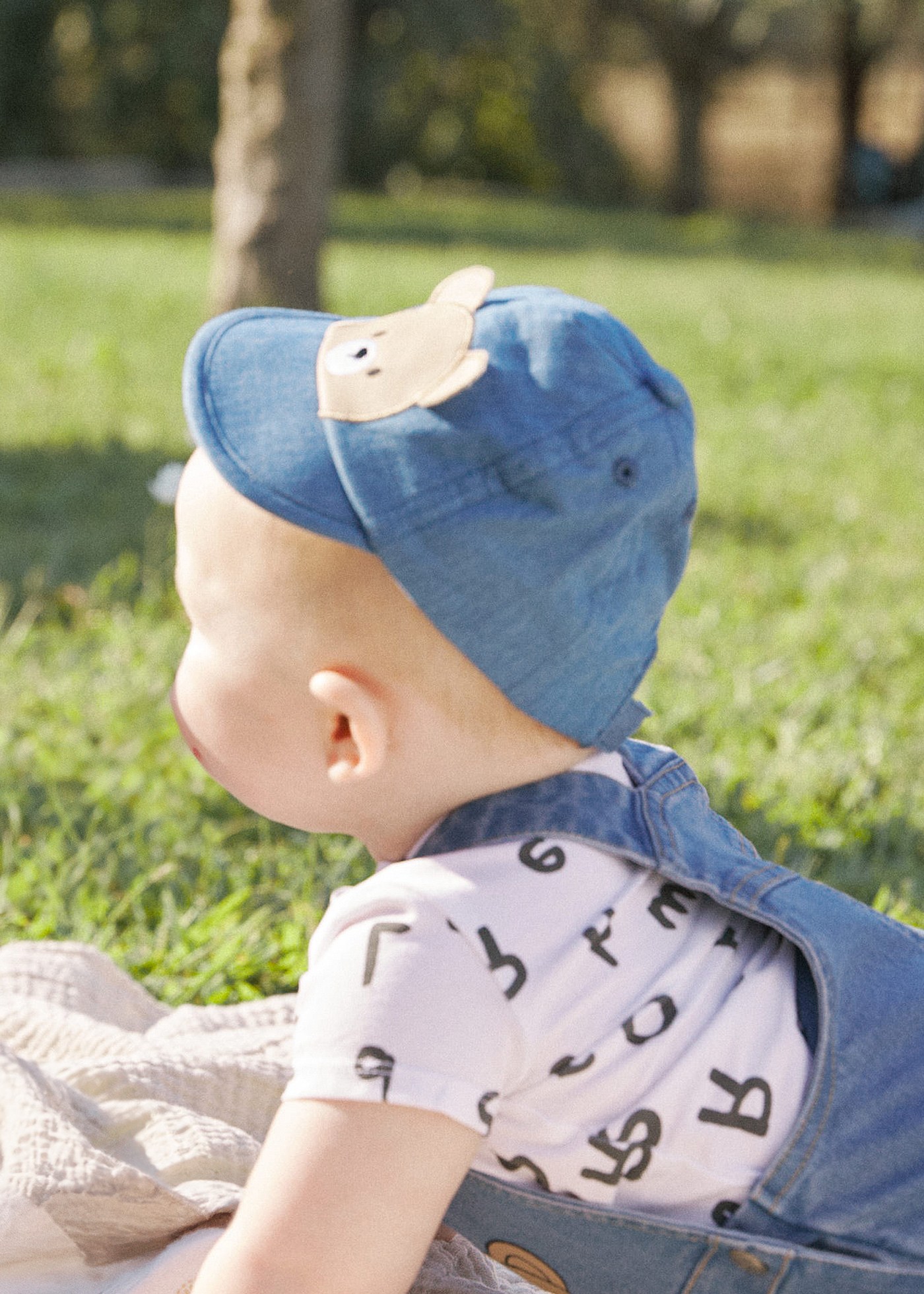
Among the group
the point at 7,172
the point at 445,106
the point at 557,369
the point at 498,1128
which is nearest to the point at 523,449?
the point at 557,369

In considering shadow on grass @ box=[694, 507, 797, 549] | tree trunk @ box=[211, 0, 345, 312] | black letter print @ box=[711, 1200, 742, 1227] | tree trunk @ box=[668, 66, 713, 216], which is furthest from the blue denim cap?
tree trunk @ box=[668, 66, 713, 216]

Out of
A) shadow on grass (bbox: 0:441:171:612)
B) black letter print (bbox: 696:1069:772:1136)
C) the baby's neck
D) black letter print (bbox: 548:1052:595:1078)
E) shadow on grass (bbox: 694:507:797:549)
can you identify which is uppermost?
the baby's neck

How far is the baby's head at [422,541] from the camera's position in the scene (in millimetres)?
1153

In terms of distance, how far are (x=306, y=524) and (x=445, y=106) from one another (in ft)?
76.3

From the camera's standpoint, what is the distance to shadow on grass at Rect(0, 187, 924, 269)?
45.6 ft

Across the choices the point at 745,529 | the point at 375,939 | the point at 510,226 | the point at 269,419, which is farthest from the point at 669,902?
the point at 510,226

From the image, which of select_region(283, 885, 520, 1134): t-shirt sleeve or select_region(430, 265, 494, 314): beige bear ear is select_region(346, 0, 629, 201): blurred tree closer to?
select_region(430, 265, 494, 314): beige bear ear

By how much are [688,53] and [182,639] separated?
18852 mm

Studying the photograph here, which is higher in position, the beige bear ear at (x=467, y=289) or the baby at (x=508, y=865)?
the beige bear ear at (x=467, y=289)

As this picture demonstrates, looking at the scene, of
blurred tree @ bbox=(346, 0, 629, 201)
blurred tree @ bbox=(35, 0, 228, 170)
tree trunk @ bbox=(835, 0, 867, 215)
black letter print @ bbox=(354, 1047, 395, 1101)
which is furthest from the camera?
tree trunk @ bbox=(835, 0, 867, 215)

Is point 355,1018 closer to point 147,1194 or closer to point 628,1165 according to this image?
point 628,1165

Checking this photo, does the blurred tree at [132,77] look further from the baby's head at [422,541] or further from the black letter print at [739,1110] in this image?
the black letter print at [739,1110]

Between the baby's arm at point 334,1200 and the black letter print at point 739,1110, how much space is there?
0.25 m

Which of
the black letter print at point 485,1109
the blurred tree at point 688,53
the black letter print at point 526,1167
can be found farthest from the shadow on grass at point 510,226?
the black letter print at point 485,1109
